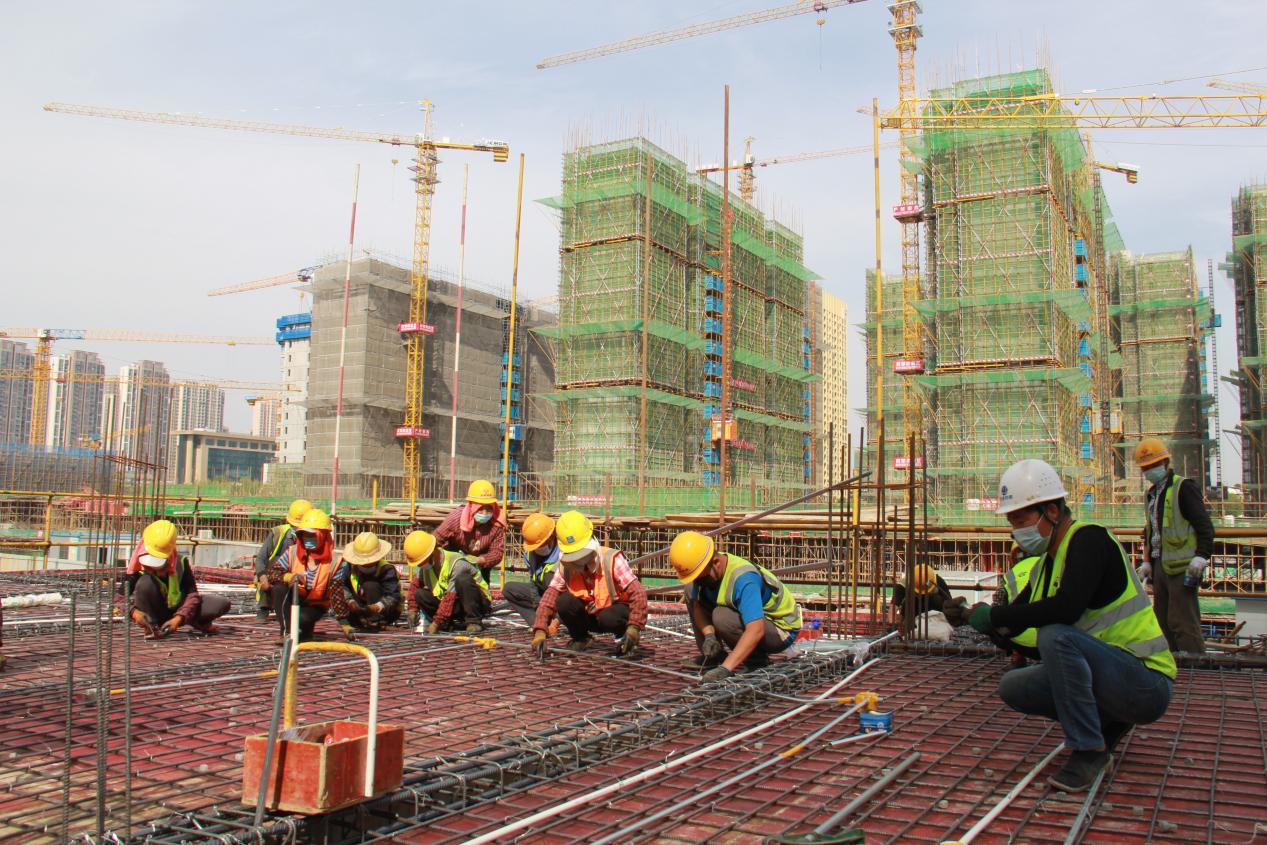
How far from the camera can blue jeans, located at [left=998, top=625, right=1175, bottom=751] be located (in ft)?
11.0

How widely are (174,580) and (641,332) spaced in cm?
2693

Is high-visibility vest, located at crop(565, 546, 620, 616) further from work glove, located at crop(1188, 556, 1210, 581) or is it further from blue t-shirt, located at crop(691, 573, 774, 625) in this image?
work glove, located at crop(1188, 556, 1210, 581)

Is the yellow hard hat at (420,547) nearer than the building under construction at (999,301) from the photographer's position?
Yes

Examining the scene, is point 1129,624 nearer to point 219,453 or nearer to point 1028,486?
point 1028,486

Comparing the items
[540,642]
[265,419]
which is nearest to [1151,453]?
[540,642]

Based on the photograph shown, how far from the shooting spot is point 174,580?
7.28 metres

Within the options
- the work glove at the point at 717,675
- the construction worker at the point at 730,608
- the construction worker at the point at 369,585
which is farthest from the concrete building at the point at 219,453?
the work glove at the point at 717,675

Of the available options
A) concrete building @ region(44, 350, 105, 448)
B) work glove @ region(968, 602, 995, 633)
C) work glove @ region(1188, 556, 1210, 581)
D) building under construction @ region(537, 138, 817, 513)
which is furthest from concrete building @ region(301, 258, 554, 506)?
concrete building @ region(44, 350, 105, 448)

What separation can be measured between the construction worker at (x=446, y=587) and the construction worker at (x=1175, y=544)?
4841 millimetres

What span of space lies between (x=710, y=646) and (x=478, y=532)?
9.59 feet

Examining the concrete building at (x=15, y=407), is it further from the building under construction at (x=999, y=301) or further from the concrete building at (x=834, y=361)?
the building under construction at (x=999, y=301)

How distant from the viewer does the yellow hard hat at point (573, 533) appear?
622 centimetres

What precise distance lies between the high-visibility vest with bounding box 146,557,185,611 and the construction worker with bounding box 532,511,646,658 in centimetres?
292

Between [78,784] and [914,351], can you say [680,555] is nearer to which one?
[78,784]
